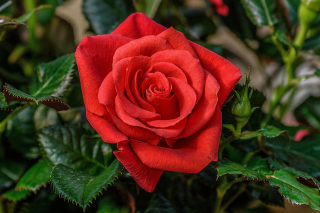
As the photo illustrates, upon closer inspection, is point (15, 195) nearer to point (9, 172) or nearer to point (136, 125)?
point (9, 172)

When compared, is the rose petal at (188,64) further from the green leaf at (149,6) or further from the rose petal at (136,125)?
the green leaf at (149,6)

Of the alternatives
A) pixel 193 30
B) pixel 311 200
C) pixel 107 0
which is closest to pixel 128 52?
pixel 311 200

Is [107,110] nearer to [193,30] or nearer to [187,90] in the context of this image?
[187,90]

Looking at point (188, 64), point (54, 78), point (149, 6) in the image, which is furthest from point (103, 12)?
point (188, 64)

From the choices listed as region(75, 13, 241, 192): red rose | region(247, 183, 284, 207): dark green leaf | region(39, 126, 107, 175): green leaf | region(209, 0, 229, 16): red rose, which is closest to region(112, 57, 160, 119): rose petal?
region(75, 13, 241, 192): red rose

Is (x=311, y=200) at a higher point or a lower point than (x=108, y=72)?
lower

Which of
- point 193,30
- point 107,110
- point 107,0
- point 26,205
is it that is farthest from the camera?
point 193,30
